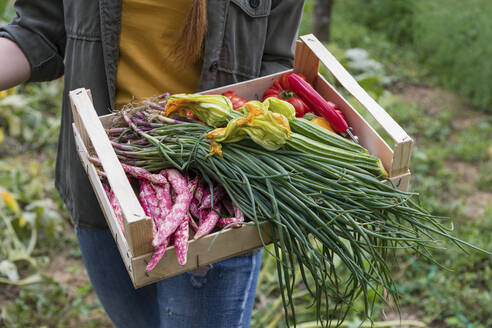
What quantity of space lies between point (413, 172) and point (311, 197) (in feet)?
10.2

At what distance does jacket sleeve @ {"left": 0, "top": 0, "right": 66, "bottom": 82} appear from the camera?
1712 millimetres

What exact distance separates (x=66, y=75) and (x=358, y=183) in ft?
3.36

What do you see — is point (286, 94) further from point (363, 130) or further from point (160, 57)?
point (160, 57)

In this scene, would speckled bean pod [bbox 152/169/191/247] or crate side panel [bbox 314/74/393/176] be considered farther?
crate side panel [bbox 314/74/393/176]

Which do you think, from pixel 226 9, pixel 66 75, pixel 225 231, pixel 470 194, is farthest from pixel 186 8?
pixel 470 194

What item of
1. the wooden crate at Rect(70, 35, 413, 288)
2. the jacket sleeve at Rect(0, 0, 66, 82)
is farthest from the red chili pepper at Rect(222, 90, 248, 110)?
the jacket sleeve at Rect(0, 0, 66, 82)

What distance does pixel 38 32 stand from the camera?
5.70 feet

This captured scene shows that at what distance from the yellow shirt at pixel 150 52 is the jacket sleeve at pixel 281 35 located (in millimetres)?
255

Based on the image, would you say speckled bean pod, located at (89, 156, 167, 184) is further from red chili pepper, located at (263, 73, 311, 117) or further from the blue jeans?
red chili pepper, located at (263, 73, 311, 117)

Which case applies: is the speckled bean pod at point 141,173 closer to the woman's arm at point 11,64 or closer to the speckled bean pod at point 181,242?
the speckled bean pod at point 181,242

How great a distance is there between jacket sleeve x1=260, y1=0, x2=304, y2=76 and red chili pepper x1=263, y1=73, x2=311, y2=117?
0.13 meters

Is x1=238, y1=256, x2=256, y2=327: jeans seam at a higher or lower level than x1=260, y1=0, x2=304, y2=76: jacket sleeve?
lower

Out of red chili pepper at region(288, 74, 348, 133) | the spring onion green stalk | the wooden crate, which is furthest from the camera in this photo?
red chili pepper at region(288, 74, 348, 133)

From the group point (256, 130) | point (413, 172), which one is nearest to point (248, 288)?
point (256, 130)
